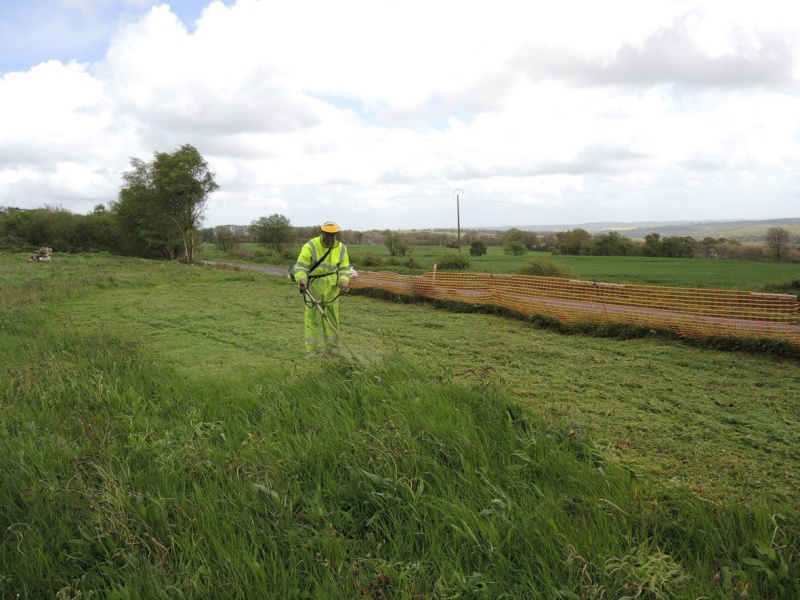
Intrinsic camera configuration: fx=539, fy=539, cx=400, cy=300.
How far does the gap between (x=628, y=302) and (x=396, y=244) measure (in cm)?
2561

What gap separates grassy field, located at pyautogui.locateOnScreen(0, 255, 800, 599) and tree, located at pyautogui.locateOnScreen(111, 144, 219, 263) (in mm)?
31348

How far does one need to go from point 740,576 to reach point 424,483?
62.8 inches

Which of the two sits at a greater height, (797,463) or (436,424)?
(436,424)

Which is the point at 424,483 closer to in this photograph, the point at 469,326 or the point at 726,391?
the point at 726,391

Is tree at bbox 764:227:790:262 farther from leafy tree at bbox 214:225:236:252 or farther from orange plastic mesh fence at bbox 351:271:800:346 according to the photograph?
leafy tree at bbox 214:225:236:252

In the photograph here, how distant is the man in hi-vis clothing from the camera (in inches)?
262

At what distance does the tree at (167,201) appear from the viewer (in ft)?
113

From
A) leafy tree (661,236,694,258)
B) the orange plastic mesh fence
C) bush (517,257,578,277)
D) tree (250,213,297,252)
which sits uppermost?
tree (250,213,297,252)

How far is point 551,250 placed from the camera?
43562 mm

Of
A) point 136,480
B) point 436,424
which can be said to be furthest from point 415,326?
point 136,480

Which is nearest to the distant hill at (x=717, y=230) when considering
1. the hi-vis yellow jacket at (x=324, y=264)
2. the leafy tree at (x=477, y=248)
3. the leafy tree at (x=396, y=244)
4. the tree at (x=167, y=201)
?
the leafy tree at (x=477, y=248)

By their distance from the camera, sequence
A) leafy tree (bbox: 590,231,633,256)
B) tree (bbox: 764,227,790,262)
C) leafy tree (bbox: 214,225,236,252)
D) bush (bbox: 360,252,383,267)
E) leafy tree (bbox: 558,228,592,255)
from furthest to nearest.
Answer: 1. leafy tree (bbox: 214,225,236,252)
2. leafy tree (bbox: 558,228,592,255)
3. leafy tree (bbox: 590,231,633,256)
4. tree (bbox: 764,227,790,262)
5. bush (bbox: 360,252,383,267)

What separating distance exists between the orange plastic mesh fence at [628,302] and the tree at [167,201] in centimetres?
2420

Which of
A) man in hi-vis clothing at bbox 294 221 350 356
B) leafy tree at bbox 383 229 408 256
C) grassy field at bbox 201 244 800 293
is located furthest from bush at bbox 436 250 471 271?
man in hi-vis clothing at bbox 294 221 350 356
